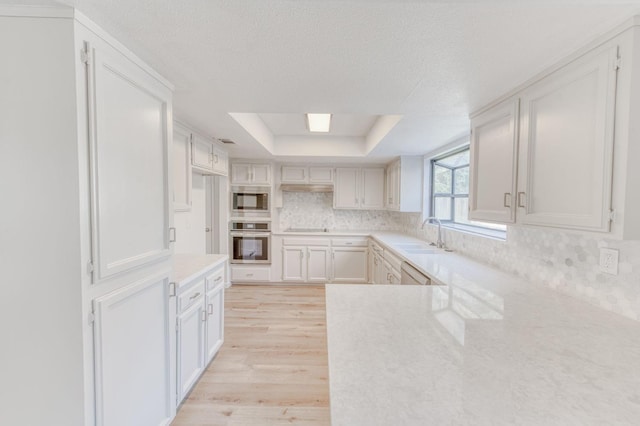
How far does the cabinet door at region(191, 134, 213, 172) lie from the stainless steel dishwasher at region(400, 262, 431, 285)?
2318 millimetres

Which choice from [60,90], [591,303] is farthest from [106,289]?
[591,303]

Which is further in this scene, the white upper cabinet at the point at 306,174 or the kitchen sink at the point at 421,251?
the white upper cabinet at the point at 306,174

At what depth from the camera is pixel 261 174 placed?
4559mm

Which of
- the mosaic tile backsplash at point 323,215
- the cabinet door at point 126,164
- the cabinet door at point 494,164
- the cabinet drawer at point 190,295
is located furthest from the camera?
the mosaic tile backsplash at point 323,215

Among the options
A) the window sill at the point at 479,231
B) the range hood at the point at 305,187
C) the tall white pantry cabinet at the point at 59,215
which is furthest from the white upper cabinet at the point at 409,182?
the tall white pantry cabinet at the point at 59,215

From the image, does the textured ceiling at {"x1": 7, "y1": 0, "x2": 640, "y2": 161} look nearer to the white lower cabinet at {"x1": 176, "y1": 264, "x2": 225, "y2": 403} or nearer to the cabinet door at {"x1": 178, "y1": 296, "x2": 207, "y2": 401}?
the white lower cabinet at {"x1": 176, "y1": 264, "x2": 225, "y2": 403}

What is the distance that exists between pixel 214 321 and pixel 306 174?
2.96 metres

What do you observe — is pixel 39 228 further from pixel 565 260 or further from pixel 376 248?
pixel 376 248

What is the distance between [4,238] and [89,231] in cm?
28

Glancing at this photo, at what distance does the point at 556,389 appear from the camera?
→ 76 centimetres

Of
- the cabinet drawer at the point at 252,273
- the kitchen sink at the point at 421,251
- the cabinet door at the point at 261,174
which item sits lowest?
the cabinet drawer at the point at 252,273

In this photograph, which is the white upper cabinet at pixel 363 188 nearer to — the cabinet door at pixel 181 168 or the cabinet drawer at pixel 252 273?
the cabinet drawer at pixel 252 273

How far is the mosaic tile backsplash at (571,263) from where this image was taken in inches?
49.9

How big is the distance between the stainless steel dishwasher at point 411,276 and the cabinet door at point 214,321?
1.73m
